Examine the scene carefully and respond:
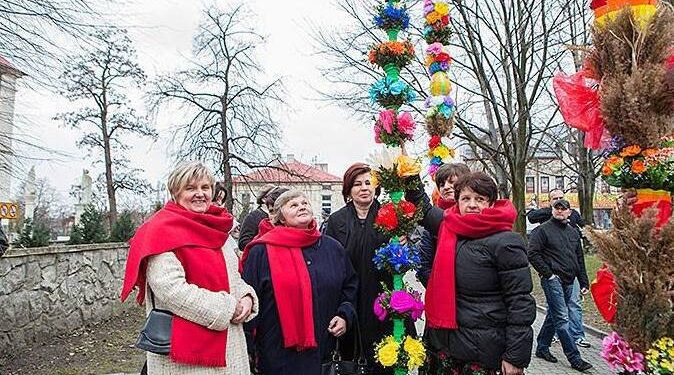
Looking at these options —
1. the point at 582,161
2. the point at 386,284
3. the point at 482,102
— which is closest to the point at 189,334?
the point at 386,284

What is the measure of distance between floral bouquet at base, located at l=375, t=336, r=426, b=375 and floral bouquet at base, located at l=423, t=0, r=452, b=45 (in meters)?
2.72

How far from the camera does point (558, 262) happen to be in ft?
22.4

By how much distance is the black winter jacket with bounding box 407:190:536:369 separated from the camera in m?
3.15

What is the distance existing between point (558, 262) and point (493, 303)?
394cm

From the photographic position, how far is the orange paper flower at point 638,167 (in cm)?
262

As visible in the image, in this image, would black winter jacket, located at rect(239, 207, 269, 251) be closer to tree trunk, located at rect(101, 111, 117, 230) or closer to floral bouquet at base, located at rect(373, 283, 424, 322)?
floral bouquet at base, located at rect(373, 283, 424, 322)

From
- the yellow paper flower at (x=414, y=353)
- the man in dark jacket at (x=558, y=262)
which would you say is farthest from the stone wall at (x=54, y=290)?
the man in dark jacket at (x=558, y=262)

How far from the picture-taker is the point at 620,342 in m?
2.63

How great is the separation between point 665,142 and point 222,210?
7.56 ft

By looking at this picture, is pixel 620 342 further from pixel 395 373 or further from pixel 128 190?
pixel 128 190

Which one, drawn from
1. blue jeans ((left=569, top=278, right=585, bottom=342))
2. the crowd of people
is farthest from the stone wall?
blue jeans ((left=569, top=278, right=585, bottom=342))

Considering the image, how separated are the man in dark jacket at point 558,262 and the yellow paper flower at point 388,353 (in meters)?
3.77

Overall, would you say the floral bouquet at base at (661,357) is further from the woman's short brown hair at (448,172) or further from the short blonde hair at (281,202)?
the short blonde hair at (281,202)

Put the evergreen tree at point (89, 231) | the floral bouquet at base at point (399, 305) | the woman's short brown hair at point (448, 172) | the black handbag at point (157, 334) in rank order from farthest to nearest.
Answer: the evergreen tree at point (89, 231) → the woman's short brown hair at point (448, 172) → the floral bouquet at base at point (399, 305) → the black handbag at point (157, 334)
